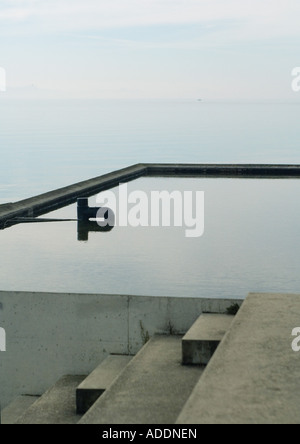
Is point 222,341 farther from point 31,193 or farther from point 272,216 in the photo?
point 31,193

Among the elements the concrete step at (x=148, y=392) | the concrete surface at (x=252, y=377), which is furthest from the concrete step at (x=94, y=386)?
the concrete surface at (x=252, y=377)

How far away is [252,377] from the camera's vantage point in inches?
248

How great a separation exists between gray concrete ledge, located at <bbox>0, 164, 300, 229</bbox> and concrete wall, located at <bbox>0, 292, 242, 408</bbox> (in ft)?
44.8

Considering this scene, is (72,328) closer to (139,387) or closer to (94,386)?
(94,386)
